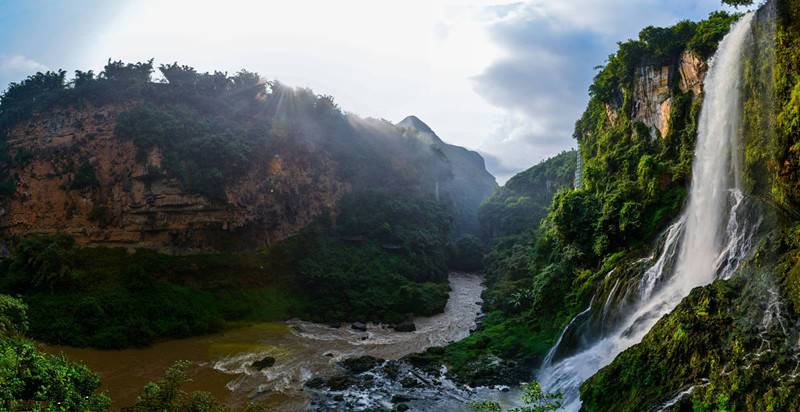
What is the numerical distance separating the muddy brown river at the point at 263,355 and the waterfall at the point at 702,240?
1021 centimetres

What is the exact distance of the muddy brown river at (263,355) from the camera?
61.6 ft

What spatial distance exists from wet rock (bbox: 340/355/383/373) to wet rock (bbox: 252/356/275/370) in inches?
136

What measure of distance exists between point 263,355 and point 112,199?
17.6 meters

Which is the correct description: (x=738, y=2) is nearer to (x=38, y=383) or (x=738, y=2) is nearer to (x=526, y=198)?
(x=38, y=383)

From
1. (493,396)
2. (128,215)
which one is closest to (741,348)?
(493,396)

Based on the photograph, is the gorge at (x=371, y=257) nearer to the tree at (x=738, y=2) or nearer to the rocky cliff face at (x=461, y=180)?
the tree at (x=738, y=2)

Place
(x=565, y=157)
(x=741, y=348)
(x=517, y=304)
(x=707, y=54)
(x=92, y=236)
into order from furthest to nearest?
1. (x=565, y=157)
2. (x=92, y=236)
3. (x=517, y=304)
4. (x=707, y=54)
5. (x=741, y=348)

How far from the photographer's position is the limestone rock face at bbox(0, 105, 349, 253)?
103 feet

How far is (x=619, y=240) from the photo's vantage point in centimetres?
2178

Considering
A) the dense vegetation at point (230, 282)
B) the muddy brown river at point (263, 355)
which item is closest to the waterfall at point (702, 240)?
the muddy brown river at point (263, 355)

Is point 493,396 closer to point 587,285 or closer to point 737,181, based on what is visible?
point 587,285

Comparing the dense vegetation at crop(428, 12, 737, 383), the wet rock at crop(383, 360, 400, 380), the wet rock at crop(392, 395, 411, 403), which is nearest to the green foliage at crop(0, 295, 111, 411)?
the wet rock at crop(392, 395, 411, 403)

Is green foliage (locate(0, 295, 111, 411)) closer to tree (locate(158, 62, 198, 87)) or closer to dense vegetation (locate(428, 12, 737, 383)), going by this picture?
dense vegetation (locate(428, 12, 737, 383))

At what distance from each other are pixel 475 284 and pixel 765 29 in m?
35.1
